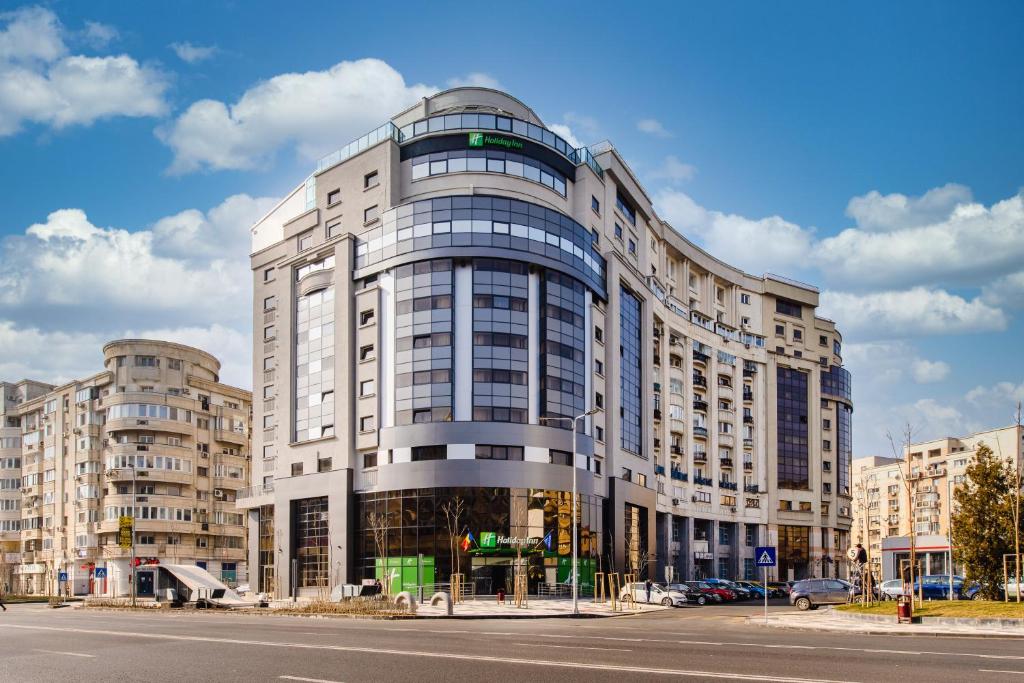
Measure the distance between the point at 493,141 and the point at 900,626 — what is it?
49953mm

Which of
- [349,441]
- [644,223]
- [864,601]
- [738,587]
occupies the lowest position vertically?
[738,587]

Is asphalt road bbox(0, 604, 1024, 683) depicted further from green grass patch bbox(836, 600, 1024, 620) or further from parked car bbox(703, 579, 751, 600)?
parked car bbox(703, 579, 751, 600)

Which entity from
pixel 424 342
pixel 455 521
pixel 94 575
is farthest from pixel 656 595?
pixel 94 575

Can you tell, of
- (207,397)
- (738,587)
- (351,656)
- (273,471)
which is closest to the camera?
(351,656)

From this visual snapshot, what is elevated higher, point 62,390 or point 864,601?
point 62,390

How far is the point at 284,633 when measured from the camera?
2839 centimetres

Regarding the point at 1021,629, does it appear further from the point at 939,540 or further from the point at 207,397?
the point at 207,397

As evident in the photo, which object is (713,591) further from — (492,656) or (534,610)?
(492,656)

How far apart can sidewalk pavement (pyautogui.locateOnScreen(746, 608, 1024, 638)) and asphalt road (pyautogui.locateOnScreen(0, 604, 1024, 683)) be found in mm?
1408

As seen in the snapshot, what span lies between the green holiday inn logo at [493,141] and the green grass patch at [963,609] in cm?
4542

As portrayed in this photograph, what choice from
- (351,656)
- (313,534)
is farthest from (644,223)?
(351,656)

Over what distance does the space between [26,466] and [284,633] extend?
10390 cm

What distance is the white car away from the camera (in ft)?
187

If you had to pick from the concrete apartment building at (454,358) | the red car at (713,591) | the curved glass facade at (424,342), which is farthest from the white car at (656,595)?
the curved glass facade at (424,342)
